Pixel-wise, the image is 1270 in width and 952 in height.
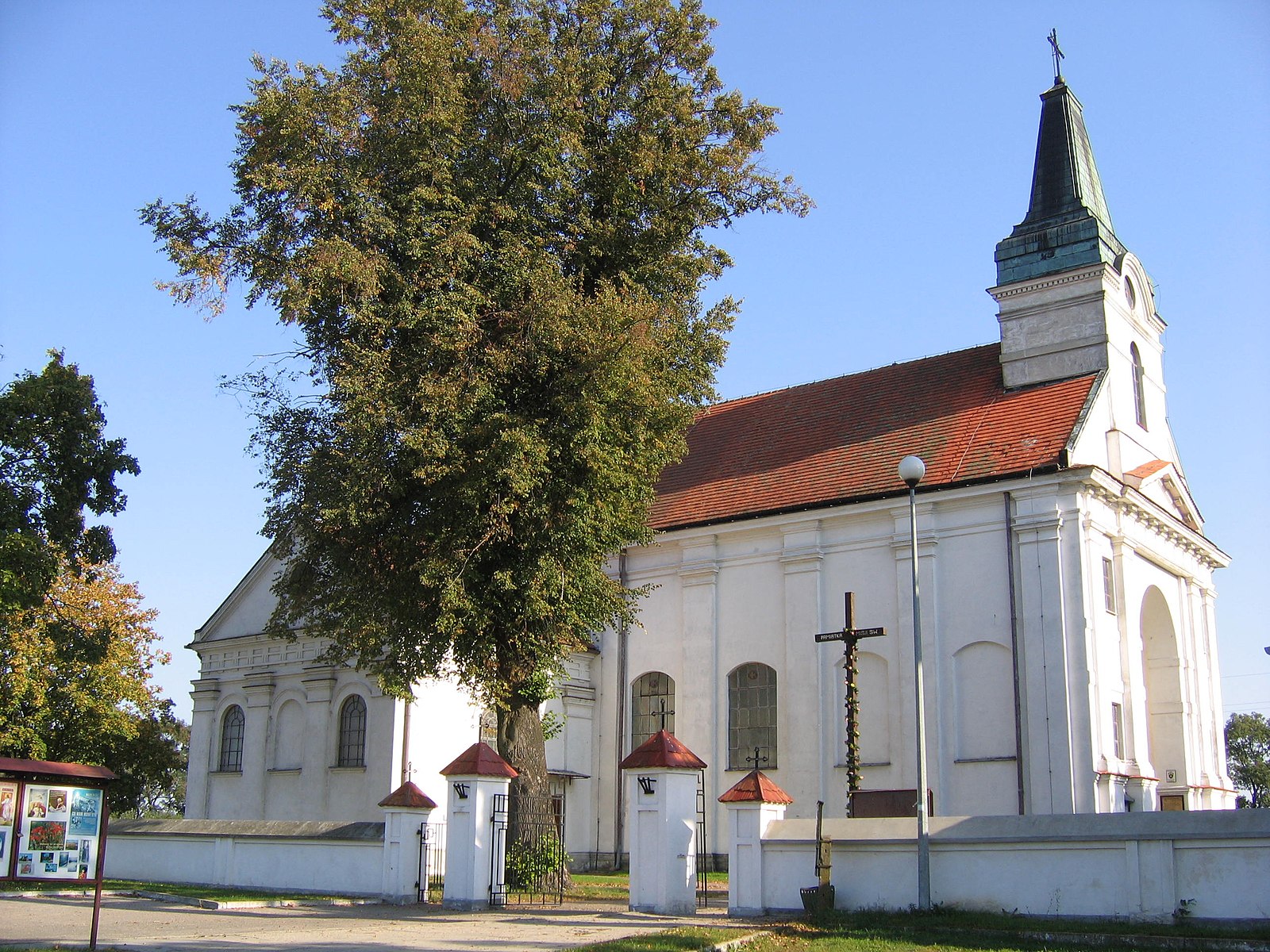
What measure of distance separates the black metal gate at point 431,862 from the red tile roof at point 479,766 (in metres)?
1.47

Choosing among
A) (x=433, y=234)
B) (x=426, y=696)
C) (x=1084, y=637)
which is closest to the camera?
(x=433, y=234)

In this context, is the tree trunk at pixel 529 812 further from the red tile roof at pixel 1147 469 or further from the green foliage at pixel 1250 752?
the green foliage at pixel 1250 752

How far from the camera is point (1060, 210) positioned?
28.0 meters

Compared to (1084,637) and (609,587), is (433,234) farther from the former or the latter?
(1084,637)

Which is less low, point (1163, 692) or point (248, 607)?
point (248, 607)

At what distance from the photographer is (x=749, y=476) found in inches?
1152

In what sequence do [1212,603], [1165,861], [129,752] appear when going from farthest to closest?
1. [129,752]
2. [1212,603]
3. [1165,861]

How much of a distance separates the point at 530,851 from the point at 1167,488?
17497mm

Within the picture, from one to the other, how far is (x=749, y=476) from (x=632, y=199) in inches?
381

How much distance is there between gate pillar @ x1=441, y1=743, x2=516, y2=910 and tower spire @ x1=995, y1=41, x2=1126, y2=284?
1752 cm

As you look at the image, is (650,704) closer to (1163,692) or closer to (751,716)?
(751,716)

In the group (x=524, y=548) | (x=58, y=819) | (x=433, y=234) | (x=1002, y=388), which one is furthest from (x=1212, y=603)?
(x=58, y=819)

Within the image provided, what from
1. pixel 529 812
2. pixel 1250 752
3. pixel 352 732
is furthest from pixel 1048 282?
pixel 1250 752

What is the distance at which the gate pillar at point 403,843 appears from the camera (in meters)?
18.7
